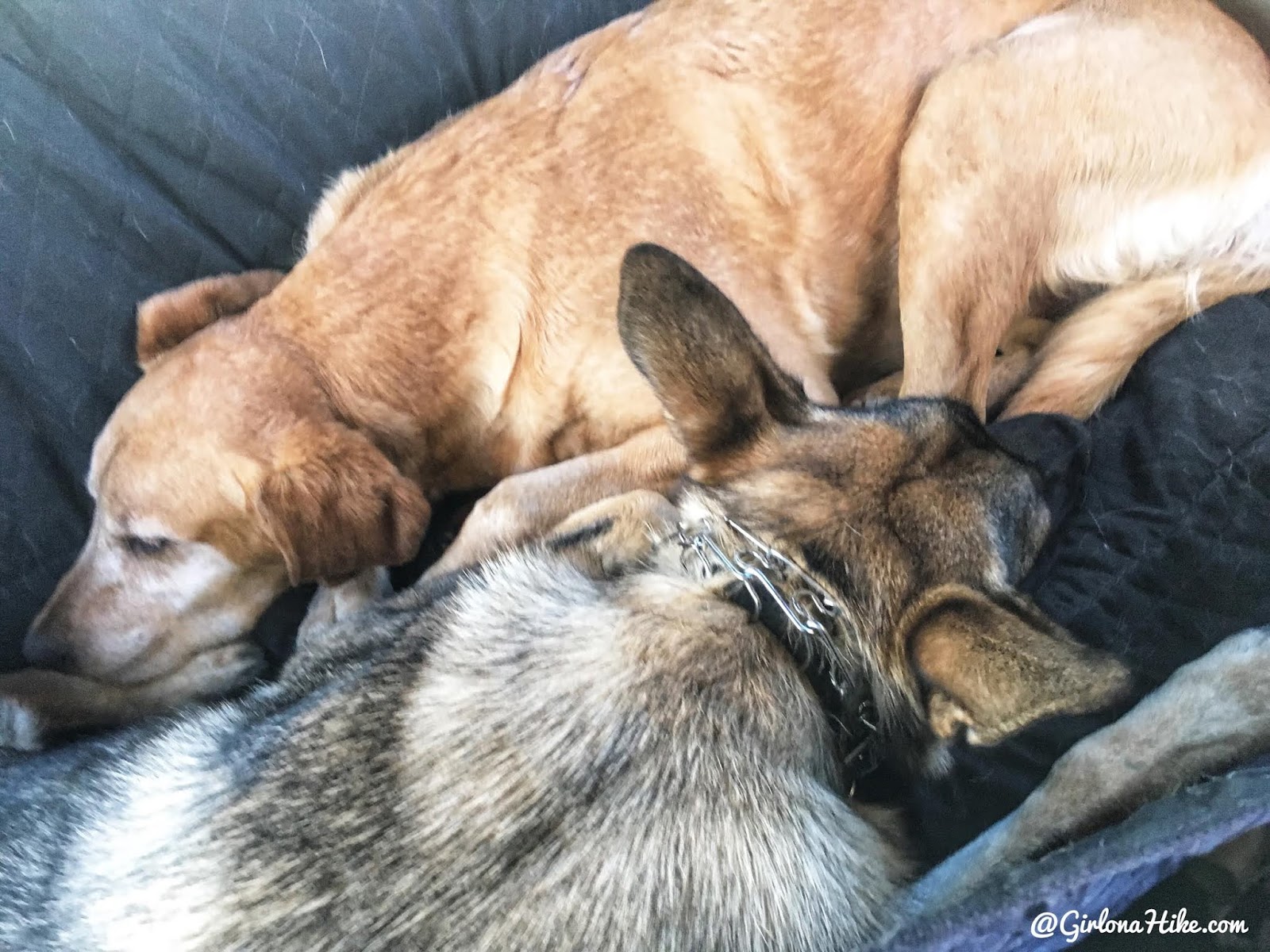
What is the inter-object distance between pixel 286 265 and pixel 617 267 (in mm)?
972

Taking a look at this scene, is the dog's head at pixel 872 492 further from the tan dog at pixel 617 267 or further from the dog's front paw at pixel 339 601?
the dog's front paw at pixel 339 601

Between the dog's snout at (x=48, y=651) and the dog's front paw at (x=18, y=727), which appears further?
the dog's snout at (x=48, y=651)

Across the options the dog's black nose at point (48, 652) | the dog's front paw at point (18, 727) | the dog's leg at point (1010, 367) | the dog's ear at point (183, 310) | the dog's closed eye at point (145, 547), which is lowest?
the dog's leg at point (1010, 367)

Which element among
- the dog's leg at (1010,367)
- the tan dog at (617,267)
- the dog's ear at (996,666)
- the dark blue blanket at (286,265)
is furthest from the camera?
the dog's leg at (1010,367)

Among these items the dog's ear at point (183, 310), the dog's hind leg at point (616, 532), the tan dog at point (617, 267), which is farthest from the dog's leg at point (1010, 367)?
the dog's ear at point (183, 310)

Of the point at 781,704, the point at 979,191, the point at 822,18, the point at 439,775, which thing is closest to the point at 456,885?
the point at 439,775

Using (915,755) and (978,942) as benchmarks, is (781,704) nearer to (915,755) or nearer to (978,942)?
(915,755)

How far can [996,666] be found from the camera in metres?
1.09

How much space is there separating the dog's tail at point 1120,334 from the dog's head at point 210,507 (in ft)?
4.55

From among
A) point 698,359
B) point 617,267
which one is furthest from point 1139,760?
point 617,267

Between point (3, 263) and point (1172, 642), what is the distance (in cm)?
262

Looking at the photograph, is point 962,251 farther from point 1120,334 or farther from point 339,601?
point 339,601

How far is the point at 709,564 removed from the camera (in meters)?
1.42

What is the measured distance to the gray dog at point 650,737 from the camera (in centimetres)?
124
